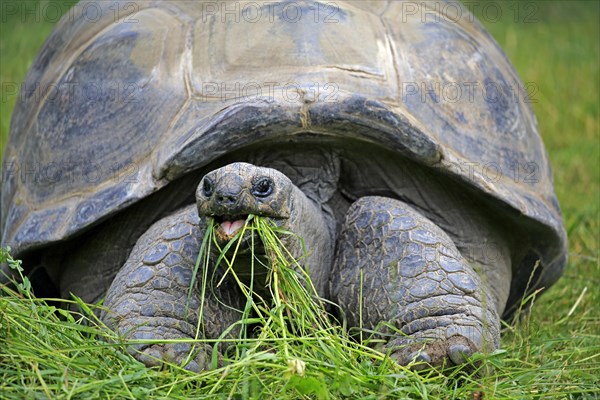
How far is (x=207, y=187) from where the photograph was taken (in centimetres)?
334

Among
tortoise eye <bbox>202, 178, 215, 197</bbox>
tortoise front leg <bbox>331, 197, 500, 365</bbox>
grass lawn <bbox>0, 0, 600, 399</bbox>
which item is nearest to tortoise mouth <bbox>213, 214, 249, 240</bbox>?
tortoise eye <bbox>202, 178, 215, 197</bbox>

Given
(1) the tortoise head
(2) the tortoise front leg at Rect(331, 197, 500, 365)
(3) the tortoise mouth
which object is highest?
(1) the tortoise head

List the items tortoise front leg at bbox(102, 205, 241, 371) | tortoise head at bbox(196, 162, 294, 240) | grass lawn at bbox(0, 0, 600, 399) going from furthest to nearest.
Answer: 1. tortoise front leg at bbox(102, 205, 241, 371)
2. tortoise head at bbox(196, 162, 294, 240)
3. grass lawn at bbox(0, 0, 600, 399)

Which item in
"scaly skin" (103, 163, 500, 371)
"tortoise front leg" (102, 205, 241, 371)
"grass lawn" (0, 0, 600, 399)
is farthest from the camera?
"tortoise front leg" (102, 205, 241, 371)

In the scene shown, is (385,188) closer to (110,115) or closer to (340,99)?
(340,99)

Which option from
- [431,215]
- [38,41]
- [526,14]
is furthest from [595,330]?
[526,14]

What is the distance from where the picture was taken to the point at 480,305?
146 inches

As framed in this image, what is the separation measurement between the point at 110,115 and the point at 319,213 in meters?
0.94

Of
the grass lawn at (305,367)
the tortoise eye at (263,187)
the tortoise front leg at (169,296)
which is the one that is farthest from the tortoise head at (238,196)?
the grass lawn at (305,367)

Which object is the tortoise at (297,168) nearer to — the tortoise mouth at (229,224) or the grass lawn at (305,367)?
the tortoise mouth at (229,224)

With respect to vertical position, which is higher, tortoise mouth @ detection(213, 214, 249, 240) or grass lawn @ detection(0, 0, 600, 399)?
tortoise mouth @ detection(213, 214, 249, 240)

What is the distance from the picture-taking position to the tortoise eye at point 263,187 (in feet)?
11.0

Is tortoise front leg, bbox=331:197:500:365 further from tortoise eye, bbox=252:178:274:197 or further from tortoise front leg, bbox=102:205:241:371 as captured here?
tortoise eye, bbox=252:178:274:197

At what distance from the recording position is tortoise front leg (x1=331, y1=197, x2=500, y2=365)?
3543 mm
